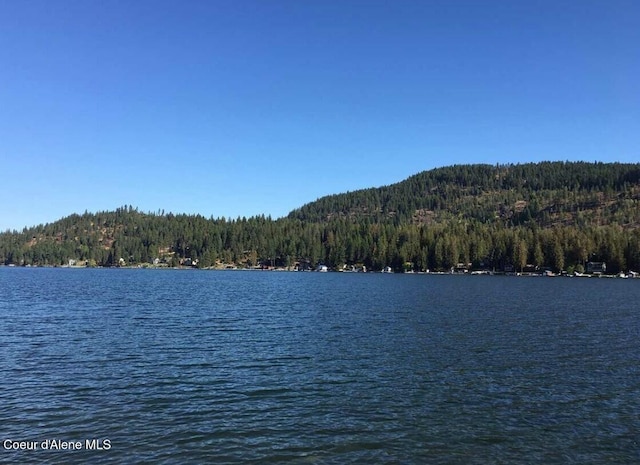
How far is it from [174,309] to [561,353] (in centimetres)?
4847

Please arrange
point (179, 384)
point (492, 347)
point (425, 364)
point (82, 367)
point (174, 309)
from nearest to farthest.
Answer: point (179, 384) < point (82, 367) < point (425, 364) < point (492, 347) < point (174, 309)

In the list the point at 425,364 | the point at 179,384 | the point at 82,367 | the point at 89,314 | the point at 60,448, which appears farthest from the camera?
the point at 89,314

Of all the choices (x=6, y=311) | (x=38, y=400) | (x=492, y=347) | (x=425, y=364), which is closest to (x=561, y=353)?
(x=492, y=347)

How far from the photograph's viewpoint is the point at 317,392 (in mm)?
26297

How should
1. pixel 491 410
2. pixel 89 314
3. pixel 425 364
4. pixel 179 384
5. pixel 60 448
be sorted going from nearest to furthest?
pixel 60 448 < pixel 491 410 < pixel 179 384 < pixel 425 364 < pixel 89 314

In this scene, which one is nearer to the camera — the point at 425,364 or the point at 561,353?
the point at 425,364

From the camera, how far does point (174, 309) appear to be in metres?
66.1

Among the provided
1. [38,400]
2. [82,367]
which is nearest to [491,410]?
[38,400]

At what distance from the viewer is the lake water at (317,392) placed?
1902 centimetres

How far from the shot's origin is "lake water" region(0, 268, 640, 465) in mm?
19016

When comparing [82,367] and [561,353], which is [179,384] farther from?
[561,353]

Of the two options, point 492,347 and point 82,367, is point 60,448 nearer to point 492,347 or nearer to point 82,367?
point 82,367

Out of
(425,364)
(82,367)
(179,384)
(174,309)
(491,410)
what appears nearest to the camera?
(491,410)

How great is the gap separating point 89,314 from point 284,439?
47.0 m
